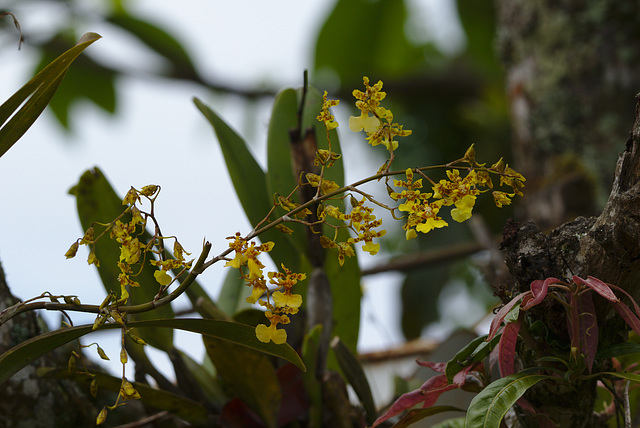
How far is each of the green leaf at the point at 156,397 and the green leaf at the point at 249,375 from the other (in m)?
0.04

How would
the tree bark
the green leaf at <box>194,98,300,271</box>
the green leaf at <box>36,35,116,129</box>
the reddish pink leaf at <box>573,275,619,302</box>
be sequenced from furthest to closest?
the green leaf at <box>36,35,116,129</box>, the tree bark, the green leaf at <box>194,98,300,271</box>, the reddish pink leaf at <box>573,275,619,302</box>

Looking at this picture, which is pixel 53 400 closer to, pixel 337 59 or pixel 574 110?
pixel 574 110

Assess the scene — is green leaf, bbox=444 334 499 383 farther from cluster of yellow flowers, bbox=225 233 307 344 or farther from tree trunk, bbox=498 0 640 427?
tree trunk, bbox=498 0 640 427

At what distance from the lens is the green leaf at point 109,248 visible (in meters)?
0.51

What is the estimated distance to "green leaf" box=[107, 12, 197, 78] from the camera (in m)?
2.07

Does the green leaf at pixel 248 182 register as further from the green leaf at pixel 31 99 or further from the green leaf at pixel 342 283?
the green leaf at pixel 31 99

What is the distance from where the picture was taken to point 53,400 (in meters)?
0.48

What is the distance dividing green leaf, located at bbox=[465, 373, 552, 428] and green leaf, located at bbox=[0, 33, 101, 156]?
0.33m

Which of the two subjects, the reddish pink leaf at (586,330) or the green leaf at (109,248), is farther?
the green leaf at (109,248)

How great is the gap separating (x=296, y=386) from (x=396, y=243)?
1.21 metres

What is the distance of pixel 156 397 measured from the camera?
18.2 inches

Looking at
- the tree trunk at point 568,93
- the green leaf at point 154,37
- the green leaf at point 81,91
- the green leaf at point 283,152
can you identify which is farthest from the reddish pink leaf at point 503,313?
the green leaf at point 81,91

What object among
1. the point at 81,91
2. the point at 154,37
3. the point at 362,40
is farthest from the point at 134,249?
the point at 81,91

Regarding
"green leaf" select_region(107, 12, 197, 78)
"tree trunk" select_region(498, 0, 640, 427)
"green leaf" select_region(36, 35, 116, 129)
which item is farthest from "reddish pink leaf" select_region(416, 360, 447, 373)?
"green leaf" select_region(36, 35, 116, 129)
